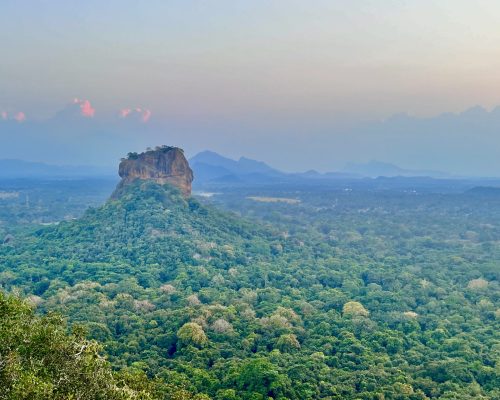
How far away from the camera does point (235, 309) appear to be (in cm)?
4078

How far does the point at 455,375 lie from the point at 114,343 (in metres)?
22.1

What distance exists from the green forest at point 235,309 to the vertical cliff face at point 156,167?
221 centimetres

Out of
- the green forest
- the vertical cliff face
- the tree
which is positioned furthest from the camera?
the vertical cliff face

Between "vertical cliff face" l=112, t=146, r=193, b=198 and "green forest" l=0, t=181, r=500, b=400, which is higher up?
"vertical cliff face" l=112, t=146, r=193, b=198

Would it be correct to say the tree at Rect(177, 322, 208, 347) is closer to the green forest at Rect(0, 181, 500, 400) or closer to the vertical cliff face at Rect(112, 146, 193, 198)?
the green forest at Rect(0, 181, 500, 400)

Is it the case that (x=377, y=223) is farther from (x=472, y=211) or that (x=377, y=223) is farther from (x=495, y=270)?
(x=495, y=270)

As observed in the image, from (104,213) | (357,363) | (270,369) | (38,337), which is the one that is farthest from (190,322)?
(104,213)

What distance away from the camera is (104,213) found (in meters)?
66.6

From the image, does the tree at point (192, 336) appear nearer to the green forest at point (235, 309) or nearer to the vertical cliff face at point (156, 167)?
the green forest at point (235, 309)

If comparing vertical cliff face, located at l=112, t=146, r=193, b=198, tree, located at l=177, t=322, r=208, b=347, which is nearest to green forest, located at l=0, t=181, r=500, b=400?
tree, located at l=177, t=322, r=208, b=347

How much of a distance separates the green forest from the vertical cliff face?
2.21m

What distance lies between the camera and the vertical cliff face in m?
74.4

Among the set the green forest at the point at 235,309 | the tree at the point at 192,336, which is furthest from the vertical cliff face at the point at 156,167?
the tree at the point at 192,336

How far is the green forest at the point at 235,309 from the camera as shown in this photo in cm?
1703
